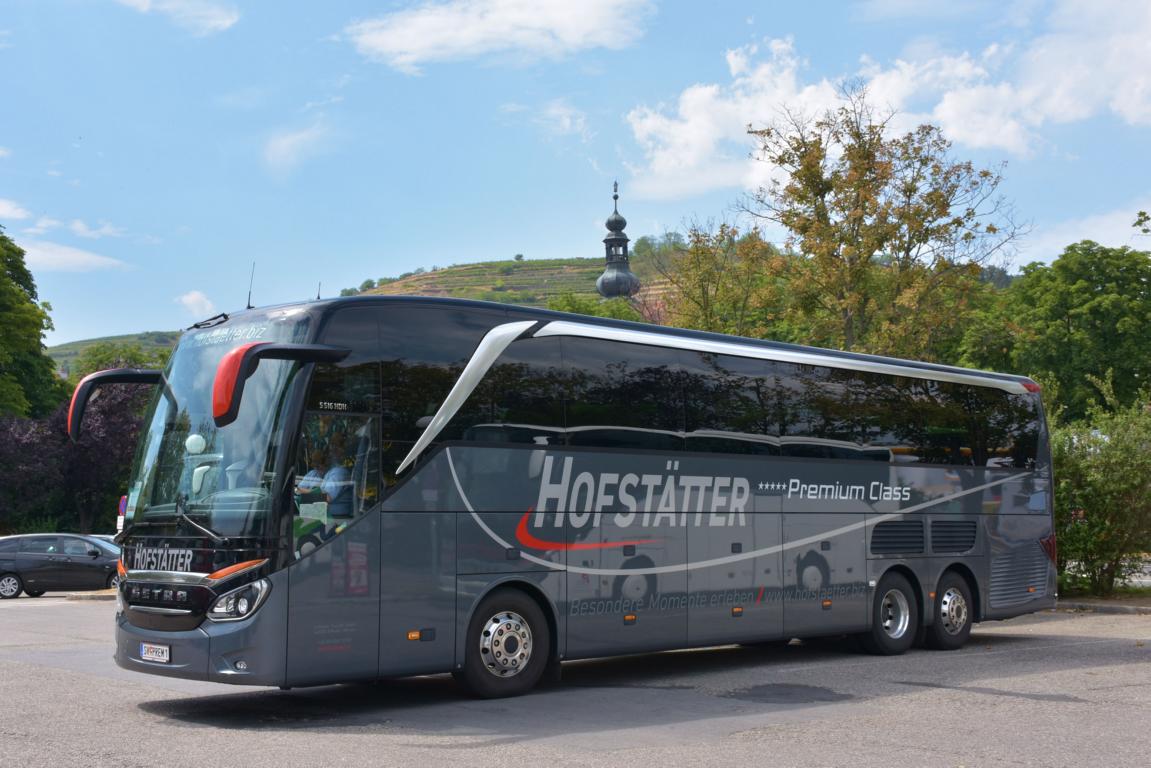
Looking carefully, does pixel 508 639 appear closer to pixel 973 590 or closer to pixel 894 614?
pixel 894 614

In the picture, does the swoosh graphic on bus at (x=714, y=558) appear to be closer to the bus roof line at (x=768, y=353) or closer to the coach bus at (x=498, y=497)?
the coach bus at (x=498, y=497)

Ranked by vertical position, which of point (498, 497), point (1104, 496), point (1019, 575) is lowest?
point (1019, 575)

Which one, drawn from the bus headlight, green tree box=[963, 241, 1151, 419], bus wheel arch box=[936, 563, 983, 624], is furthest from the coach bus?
green tree box=[963, 241, 1151, 419]

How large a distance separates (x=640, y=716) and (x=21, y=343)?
1946 inches

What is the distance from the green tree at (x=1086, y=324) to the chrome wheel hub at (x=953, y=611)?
1731 inches

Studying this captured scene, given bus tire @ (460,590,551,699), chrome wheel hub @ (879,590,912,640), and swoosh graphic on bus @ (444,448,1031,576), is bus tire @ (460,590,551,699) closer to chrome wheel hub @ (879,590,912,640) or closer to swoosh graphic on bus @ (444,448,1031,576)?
swoosh graphic on bus @ (444,448,1031,576)

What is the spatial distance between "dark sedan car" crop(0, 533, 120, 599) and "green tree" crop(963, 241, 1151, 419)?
1660 inches

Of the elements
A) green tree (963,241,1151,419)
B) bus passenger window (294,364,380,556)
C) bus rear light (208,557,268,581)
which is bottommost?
bus rear light (208,557,268,581)

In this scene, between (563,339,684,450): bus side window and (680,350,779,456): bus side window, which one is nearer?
(563,339,684,450): bus side window

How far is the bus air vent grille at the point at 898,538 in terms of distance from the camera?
16.5 meters

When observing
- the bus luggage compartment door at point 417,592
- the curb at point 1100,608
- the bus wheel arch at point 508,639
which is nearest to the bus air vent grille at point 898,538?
the bus wheel arch at point 508,639

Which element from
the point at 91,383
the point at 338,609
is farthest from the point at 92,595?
the point at 338,609

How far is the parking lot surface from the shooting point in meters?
8.93

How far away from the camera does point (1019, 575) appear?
1881cm
